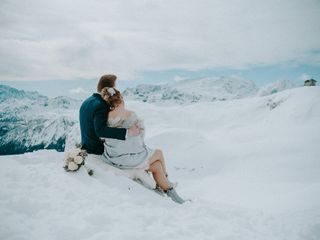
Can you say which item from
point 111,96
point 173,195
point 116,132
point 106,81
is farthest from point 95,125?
point 173,195

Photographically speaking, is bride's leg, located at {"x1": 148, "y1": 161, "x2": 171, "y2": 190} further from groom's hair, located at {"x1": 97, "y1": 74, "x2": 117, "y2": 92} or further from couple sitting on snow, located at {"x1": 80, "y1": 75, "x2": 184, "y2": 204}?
groom's hair, located at {"x1": 97, "y1": 74, "x2": 117, "y2": 92}

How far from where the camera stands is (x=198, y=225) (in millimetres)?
6293

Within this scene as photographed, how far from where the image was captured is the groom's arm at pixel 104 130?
8.38 meters

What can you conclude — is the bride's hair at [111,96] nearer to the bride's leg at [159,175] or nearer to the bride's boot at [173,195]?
the bride's leg at [159,175]

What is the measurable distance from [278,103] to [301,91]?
2.74 meters

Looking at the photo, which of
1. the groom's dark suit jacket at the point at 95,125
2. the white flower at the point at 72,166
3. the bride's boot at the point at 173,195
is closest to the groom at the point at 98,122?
the groom's dark suit jacket at the point at 95,125

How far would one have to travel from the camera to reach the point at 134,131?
8.66m

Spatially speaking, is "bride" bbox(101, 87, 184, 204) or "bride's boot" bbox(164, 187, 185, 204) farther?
"bride's boot" bbox(164, 187, 185, 204)

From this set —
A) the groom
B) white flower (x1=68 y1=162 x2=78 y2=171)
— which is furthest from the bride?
white flower (x1=68 y1=162 x2=78 y2=171)

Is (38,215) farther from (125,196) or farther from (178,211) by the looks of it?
(178,211)

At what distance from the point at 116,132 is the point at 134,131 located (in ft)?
1.75

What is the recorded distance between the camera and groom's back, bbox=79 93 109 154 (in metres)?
8.56

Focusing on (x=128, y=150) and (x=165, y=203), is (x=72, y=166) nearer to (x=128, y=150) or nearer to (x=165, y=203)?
(x=128, y=150)

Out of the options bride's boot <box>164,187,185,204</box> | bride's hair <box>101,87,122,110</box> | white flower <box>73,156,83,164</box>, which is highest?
bride's hair <box>101,87,122,110</box>
